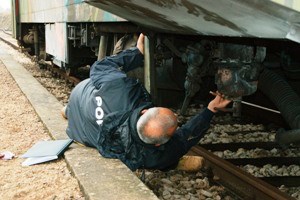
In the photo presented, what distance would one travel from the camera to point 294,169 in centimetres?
417

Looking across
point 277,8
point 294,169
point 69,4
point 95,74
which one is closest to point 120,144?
point 95,74

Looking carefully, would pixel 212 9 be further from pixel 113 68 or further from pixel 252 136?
pixel 252 136

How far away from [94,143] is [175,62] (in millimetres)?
2064

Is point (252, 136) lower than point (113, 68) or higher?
lower

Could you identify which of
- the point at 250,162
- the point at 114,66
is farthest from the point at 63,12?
the point at 250,162

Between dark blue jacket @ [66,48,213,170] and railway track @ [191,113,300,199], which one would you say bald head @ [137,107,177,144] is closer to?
dark blue jacket @ [66,48,213,170]

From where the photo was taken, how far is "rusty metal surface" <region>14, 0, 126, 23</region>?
4719 mm

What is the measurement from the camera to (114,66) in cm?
392

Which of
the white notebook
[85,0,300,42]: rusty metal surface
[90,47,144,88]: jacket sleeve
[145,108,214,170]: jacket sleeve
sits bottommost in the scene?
the white notebook

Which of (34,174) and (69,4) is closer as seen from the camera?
(34,174)

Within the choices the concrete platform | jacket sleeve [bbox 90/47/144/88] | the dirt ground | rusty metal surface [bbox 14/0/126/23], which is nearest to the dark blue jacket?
jacket sleeve [bbox 90/47/144/88]

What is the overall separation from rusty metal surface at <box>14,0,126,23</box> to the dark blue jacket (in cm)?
74

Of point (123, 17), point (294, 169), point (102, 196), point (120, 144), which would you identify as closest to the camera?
point (102, 196)

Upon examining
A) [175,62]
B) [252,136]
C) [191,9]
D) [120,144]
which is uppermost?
[191,9]
